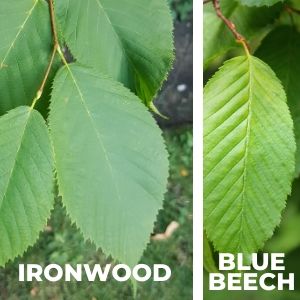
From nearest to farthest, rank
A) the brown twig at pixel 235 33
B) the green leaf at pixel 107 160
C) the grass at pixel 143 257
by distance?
the green leaf at pixel 107 160 → the brown twig at pixel 235 33 → the grass at pixel 143 257

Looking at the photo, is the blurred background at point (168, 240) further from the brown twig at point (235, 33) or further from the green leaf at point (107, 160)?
the green leaf at point (107, 160)

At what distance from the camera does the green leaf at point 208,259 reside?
33.5 inches

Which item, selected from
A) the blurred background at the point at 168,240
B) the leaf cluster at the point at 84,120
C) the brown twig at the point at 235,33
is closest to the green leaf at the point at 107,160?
the leaf cluster at the point at 84,120

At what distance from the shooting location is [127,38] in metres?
0.72

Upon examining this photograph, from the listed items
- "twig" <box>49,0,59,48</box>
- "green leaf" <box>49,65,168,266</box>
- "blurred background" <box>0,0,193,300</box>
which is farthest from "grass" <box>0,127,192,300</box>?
"twig" <box>49,0,59,48</box>

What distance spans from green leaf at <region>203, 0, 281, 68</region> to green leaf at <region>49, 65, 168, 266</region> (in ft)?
0.56

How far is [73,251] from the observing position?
106 cm

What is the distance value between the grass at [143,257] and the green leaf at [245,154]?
197 mm

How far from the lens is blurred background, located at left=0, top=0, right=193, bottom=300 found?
96cm

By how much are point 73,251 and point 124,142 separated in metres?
0.45

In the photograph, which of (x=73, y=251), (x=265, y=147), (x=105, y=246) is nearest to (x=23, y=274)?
(x=73, y=251)

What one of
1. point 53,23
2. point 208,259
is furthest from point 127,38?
point 208,259

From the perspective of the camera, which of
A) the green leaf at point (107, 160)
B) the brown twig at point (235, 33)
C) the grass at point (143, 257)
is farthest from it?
the grass at point (143, 257)

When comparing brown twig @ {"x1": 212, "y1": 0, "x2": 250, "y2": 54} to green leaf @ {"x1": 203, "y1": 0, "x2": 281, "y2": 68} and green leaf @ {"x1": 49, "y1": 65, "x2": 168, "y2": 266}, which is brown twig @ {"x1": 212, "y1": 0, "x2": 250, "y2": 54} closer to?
green leaf @ {"x1": 203, "y1": 0, "x2": 281, "y2": 68}
